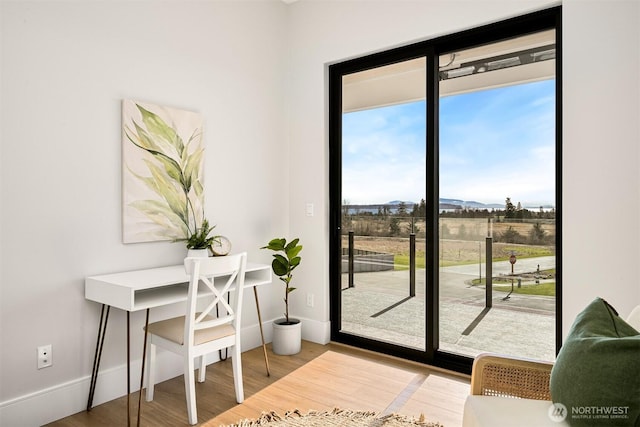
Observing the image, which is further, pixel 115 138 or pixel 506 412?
pixel 115 138

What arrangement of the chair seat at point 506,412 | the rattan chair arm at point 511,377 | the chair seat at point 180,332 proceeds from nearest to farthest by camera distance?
1. the chair seat at point 506,412
2. the rattan chair arm at point 511,377
3. the chair seat at point 180,332

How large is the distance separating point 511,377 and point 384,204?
190cm

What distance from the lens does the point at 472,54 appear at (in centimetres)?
300

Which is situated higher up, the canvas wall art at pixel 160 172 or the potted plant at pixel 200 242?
the canvas wall art at pixel 160 172

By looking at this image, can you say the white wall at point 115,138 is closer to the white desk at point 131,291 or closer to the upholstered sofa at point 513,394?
the white desk at point 131,291

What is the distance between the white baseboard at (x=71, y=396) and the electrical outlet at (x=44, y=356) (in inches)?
5.2

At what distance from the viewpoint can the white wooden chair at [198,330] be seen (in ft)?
7.20

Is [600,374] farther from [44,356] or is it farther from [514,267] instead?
[44,356]

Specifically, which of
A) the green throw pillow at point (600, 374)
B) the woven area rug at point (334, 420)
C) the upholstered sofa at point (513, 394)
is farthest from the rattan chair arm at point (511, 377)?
the woven area rug at point (334, 420)

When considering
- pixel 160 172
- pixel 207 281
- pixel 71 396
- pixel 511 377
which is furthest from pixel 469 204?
pixel 71 396

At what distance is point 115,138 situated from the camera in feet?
8.33

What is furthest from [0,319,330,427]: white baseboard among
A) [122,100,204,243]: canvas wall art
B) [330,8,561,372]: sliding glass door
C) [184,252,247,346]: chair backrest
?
[330,8,561,372]: sliding glass door

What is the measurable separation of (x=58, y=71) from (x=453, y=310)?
9.62 ft
